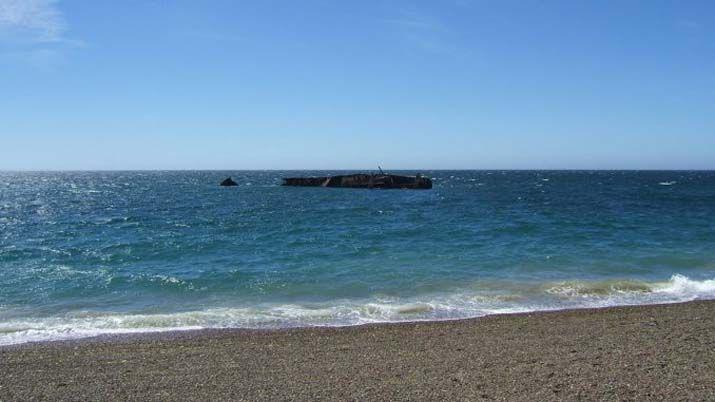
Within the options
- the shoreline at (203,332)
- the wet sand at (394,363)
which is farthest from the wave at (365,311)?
the wet sand at (394,363)

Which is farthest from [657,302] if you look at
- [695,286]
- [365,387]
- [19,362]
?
[19,362]

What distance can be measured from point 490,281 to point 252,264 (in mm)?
9168

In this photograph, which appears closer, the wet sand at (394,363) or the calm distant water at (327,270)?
the wet sand at (394,363)

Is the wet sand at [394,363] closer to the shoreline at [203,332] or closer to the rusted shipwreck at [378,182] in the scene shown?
the shoreline at [203,332]

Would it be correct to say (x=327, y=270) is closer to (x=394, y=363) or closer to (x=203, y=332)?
(x=203, y=332)

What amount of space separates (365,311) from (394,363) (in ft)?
14.6

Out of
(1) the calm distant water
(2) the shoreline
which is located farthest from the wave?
(2) the shoreline

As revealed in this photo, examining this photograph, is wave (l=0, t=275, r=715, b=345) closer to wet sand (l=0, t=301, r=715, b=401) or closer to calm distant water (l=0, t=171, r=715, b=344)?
calm distant water (l=0, t=171, r=715, b=344)

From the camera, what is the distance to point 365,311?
13.3 metres

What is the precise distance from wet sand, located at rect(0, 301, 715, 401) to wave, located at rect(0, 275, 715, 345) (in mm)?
870

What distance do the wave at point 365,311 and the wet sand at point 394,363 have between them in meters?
0.87

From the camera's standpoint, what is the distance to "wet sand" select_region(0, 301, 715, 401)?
24.7 ft

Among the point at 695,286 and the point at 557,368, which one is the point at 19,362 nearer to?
the point at 557,368

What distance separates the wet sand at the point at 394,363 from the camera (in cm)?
752
